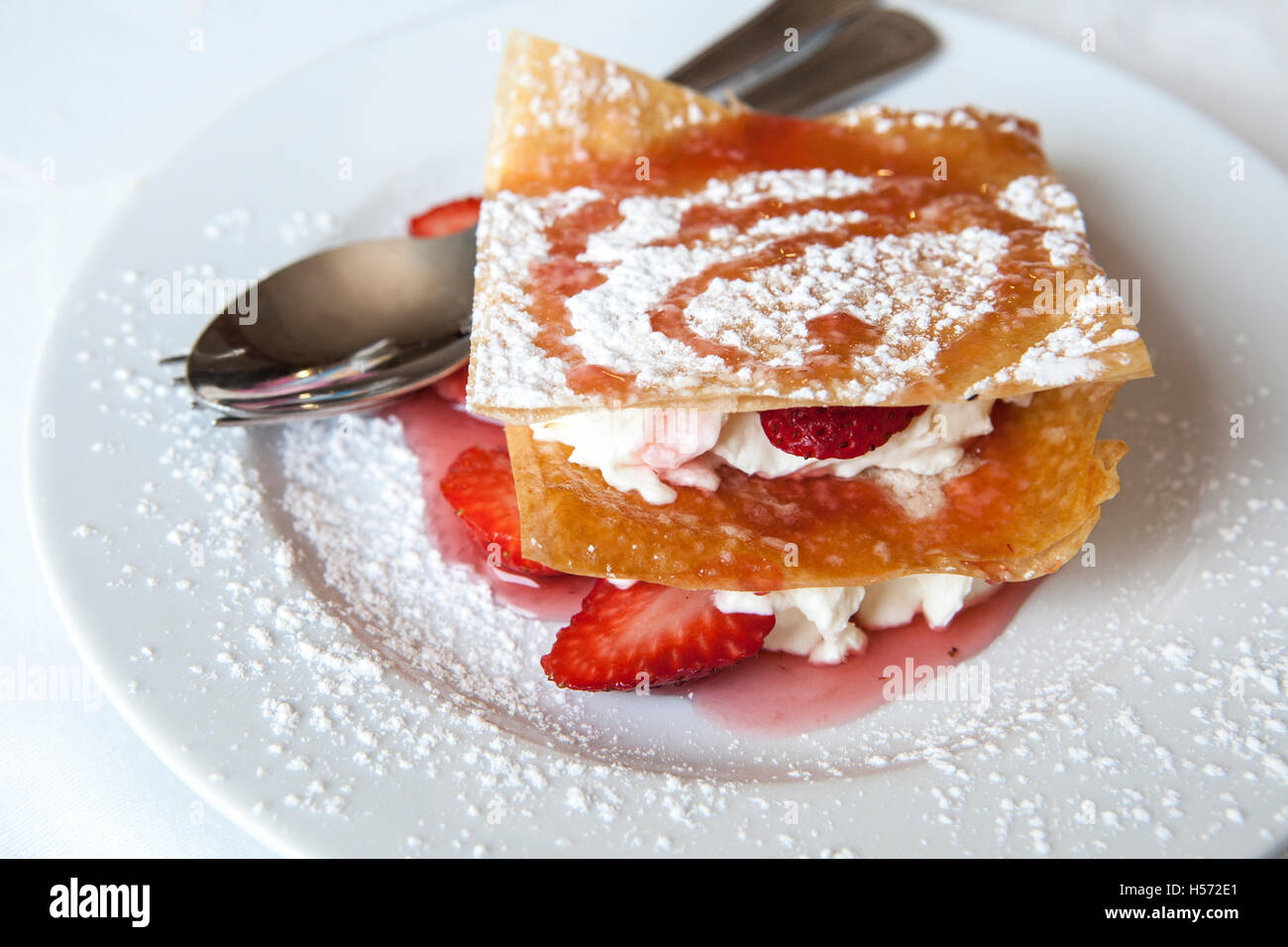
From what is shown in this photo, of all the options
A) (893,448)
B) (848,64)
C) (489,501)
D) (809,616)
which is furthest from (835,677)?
(848,64)

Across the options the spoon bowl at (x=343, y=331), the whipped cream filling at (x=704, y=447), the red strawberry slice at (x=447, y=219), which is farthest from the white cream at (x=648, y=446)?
the red strawberry slice at (x=447, y=219)

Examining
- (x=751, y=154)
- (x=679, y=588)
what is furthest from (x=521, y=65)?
(x=679, y=588)

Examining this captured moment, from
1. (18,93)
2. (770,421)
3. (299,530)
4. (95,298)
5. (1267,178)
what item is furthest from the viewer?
(18,93)

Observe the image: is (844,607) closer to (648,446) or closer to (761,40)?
(648,446)

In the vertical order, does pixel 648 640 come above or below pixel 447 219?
below

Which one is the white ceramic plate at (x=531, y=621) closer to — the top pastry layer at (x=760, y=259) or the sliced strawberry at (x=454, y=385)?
the sliced strawberry at (x=454, y=385)

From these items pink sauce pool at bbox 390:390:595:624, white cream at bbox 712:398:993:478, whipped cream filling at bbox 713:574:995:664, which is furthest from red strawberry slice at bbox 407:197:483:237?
whipped cream filling at bbox 713:574:995:664

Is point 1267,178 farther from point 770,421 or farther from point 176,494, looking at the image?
point 176,494

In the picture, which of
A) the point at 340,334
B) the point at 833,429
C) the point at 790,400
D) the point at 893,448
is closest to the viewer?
the point at 790,400
